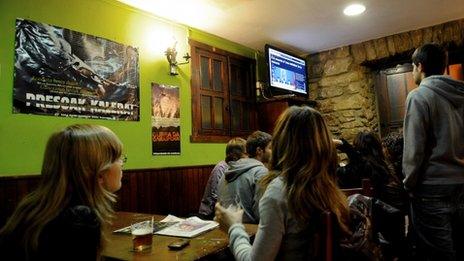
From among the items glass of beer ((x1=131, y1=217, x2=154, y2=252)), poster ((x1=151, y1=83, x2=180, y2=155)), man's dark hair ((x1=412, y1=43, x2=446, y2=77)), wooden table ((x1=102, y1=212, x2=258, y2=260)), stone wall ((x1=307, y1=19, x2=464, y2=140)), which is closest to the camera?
wooden table ((x1=102, y1=212, x2=258, y2=260))

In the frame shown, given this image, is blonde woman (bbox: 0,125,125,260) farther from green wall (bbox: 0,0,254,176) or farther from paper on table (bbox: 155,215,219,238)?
green wall (bbox: 0,0,254,176)

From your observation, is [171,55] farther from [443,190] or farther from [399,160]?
[443,190]

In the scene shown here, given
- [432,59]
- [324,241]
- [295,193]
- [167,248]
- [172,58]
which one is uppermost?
[172,58]

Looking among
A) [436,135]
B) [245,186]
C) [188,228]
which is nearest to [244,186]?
[245,186]

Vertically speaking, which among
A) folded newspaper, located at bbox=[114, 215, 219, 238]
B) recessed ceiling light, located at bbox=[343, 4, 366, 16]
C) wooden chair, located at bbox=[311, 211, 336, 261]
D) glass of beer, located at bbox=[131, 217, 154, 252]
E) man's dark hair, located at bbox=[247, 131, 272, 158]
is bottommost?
folded newspaper, located at bbox=[114, 215, 219, 238]

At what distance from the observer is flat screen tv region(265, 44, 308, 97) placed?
4.34 meters

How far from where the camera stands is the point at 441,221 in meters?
1.76

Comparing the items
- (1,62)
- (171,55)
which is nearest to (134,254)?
(1,62)

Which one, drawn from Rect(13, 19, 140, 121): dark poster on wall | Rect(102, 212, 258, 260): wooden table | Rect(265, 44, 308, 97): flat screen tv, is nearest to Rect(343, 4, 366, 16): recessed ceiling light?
Rect(265, 44, 308, 97): flat screen tv

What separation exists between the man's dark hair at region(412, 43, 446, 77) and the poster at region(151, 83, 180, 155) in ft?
8.25

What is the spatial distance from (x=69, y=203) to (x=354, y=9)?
357 cm

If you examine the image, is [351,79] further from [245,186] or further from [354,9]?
[245,186]

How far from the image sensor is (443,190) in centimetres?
176

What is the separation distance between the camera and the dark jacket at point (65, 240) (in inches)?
38.5
